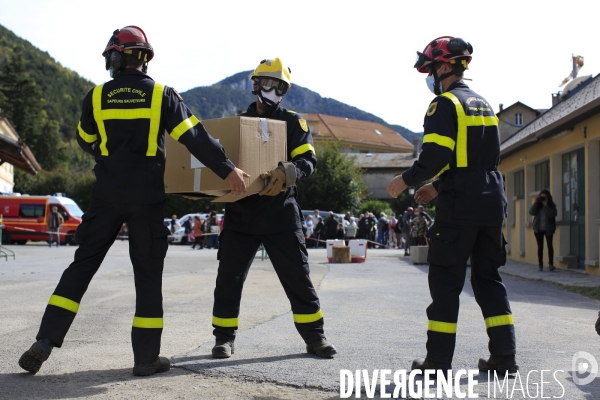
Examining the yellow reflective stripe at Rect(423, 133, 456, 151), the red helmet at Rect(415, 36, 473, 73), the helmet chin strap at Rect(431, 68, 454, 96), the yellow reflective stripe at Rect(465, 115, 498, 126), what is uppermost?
the red helmet at Rect(415, 36, 473, 73)

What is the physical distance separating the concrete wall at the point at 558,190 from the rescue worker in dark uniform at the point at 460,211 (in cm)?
1135

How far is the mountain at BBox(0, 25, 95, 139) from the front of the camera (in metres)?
117

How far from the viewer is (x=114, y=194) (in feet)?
14.8

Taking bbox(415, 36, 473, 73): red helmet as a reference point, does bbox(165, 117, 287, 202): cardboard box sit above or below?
below

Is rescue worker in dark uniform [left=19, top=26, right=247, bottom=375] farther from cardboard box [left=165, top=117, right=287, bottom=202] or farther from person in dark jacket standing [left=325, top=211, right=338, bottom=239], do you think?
person in dark jacket standing [left=325, top=211, right=338, bottom=239]

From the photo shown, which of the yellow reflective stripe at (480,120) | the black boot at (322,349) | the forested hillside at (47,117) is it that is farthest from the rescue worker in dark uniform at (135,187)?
the forested hillside at (47,117)

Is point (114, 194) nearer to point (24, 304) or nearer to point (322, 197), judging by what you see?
point (24, 304)

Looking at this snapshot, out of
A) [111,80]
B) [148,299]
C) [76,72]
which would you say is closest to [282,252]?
[148,299]

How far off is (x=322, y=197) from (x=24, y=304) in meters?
49.8

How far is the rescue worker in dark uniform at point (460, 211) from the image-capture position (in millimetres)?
4410

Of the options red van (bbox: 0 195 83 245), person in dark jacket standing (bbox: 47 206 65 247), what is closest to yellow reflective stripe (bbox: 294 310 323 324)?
person in dark jacket standing (bbox: 47 206 65 247)

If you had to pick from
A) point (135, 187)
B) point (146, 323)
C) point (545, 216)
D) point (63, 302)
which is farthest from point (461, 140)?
point (545, 216)

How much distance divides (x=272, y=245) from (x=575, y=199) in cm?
1374

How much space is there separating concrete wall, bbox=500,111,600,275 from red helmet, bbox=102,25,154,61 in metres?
12.2
